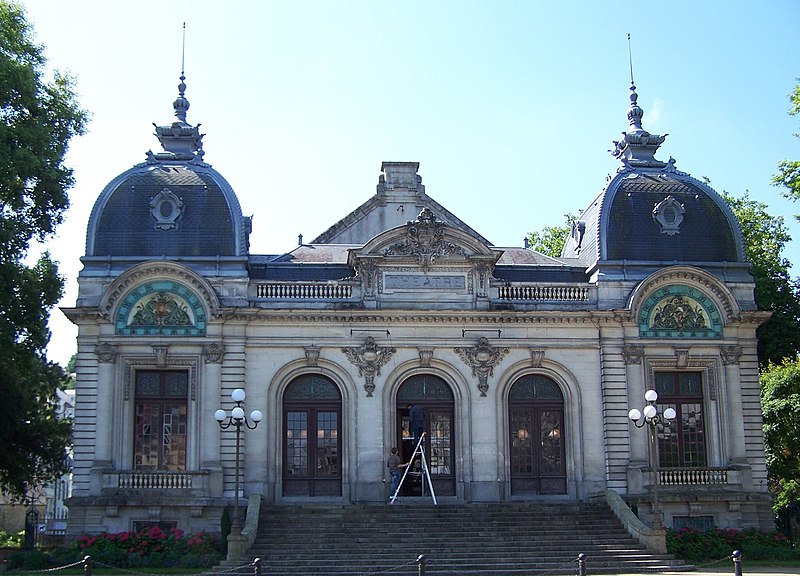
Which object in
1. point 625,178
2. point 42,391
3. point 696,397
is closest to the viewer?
point 696,397

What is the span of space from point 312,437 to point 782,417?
16.0 meters

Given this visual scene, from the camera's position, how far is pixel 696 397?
30.9 meters

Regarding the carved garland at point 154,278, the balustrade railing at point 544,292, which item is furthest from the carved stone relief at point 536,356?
the carved garland at point 154,278

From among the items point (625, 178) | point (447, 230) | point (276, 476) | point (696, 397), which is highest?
point (625, 178)

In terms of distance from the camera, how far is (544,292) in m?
30.9

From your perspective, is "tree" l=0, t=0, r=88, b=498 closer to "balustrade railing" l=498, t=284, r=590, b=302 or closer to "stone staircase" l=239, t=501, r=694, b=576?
"stone staircase" l=239, t=501, r=694, b=576

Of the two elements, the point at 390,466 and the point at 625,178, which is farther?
the point at 625,178

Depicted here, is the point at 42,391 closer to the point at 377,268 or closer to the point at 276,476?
the point at 276,476

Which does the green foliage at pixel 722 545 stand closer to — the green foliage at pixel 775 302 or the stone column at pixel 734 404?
the stone column at pixel 734 404

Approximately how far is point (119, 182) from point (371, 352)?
938 centimetres

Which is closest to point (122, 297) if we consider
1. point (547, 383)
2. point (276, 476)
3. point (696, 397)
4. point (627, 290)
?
point (276, 476)

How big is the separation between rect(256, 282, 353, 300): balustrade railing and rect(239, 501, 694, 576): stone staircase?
6147 millimetres

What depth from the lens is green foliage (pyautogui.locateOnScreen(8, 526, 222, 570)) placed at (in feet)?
82.9

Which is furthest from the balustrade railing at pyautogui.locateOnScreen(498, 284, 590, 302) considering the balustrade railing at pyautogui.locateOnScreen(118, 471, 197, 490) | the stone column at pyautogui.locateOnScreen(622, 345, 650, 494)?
the balustrade railing at pyautogui.locateOnScreen(118, 471, 197, 490)
